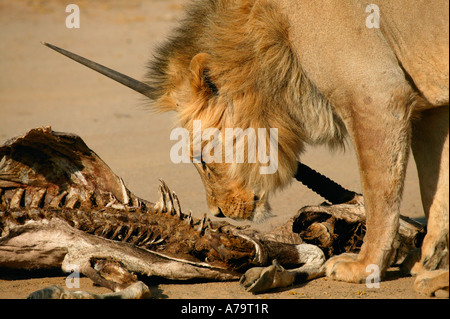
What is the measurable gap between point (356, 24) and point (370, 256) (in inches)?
47.6

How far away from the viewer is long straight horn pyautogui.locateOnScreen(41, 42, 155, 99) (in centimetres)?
425

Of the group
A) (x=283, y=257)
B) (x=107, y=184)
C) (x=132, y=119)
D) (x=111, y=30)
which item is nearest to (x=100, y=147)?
(x=132, y=119)

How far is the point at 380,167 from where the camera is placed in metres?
3.56

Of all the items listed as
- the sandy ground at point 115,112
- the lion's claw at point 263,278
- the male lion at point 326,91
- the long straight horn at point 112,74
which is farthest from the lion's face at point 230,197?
the lion's claw at point 263,278

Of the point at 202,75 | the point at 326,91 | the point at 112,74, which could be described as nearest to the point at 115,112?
the point at 112,74

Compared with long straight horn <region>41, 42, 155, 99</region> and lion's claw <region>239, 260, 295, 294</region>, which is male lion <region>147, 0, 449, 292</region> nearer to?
long straight horn <region>41, 42, 155, 99</region>

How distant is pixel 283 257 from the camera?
150 inches

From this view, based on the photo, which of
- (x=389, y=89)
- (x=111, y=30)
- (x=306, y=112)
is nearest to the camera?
(x=389, y=89)

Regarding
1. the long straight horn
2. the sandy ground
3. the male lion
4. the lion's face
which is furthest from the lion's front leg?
the long straight horn

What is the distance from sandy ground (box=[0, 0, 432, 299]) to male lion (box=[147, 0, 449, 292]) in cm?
30

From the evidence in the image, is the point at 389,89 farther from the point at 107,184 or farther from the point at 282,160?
the point at 107,184

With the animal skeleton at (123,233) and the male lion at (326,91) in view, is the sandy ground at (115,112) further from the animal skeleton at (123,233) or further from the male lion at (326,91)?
the male lion at (326,91)

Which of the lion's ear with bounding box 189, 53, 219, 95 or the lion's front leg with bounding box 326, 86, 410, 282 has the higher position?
the lion's ear with bounding box 189, 53, 219, 95

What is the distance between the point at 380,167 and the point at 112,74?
1736 millimetres
